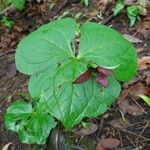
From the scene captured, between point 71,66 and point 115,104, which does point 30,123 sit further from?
point 115,104

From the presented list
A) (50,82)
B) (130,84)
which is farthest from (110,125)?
(50,82)

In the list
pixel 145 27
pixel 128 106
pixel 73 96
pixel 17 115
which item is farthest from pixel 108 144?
pixel 145 27

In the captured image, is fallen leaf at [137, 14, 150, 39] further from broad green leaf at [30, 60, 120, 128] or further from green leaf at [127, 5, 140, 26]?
broad green leaf at [30, 60, 120, 128]

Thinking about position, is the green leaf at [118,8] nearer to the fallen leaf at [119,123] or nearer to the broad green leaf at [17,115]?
the fallen leaf at [119,123]

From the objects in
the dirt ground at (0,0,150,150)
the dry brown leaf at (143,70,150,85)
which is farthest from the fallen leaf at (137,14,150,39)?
the dry brown leaf at (143,70,150,85)

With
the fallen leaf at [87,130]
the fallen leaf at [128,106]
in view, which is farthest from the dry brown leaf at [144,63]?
the fallen leaf at [87,130]
